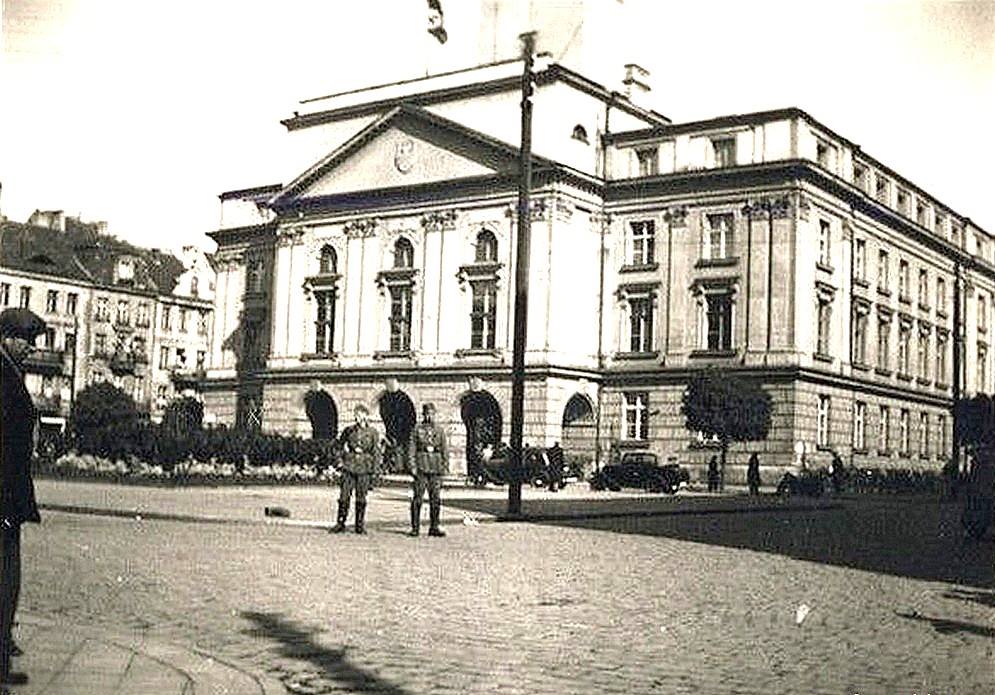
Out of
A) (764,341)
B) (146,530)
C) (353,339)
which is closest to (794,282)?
(764,341)

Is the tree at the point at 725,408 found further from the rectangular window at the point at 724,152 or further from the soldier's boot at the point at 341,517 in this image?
the soldier's boot at the point at 341,517

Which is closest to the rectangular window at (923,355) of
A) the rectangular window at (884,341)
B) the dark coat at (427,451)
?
→ the rectangular window at (884,341)

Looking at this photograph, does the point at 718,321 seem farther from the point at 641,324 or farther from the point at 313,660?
the point at 313,660

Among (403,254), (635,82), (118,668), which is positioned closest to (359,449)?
(118,668)

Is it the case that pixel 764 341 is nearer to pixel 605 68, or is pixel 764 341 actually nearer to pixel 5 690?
pixel 605 68

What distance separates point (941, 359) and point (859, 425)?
1244 centimetres

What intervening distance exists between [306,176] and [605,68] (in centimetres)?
1492

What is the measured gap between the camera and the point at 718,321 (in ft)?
161

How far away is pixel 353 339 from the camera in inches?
2159

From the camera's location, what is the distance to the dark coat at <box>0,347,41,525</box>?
6.11 m

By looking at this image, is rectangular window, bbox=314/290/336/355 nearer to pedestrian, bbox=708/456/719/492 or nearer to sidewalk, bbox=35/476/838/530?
pedestrian, bbox=708/456/719/492

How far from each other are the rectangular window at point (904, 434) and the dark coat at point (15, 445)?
53676 mm

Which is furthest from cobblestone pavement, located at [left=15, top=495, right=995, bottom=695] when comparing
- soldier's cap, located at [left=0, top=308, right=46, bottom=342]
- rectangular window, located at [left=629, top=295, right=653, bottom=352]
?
rectangular window, located at [left=629, top=295, right=653, bottom=352]

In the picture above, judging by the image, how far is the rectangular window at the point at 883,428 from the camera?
176 ft
